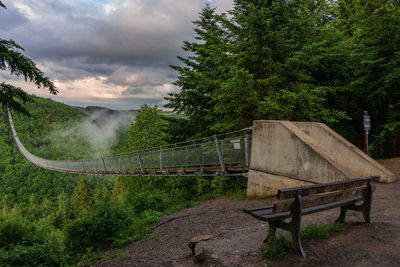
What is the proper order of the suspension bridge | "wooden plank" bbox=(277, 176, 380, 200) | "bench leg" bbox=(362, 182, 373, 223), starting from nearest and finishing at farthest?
"wooden plank" bbox=(277, 176, 380, 200) → "bench leg" bbox=(362, 182, 373, 223) → the suspension bridge

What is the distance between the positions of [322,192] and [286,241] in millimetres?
762

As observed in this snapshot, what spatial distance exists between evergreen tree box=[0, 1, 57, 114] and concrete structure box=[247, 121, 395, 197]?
517 cm

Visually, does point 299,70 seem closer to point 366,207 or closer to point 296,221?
point 366,207

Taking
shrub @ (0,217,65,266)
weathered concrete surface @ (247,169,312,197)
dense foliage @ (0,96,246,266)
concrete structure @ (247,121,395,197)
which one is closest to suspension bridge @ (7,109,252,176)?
weathered concrete surface @ (247,169,312,197)

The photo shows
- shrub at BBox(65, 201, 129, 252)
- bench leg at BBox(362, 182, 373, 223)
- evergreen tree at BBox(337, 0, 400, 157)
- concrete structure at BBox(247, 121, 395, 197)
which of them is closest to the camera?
bench leg at BBox(362, 182, 373, 223)

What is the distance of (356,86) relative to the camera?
408 inches

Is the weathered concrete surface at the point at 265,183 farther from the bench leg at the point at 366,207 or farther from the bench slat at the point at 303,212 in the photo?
the bench slat at the point at 303,212

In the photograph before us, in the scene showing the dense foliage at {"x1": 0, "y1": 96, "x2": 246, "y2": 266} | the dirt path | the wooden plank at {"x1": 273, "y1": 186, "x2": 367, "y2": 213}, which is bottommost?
the dense foliage at {"x1": 0, "y1": 96, "x2": 246, "y2": 266}

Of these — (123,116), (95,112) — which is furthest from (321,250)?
(95,112)

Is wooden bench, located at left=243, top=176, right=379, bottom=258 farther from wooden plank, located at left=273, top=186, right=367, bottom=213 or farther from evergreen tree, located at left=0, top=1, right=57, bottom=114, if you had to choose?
evergreen tree, located at left=0, top=1, right=57, bottom=114

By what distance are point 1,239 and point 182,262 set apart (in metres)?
6.87

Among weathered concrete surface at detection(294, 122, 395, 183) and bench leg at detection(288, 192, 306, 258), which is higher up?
weathered concrete surface at detection(294, 122, 395, 183)

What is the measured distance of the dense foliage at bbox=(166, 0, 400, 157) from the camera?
8031 millimetres

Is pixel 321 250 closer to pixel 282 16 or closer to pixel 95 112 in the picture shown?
pixel 282 16
